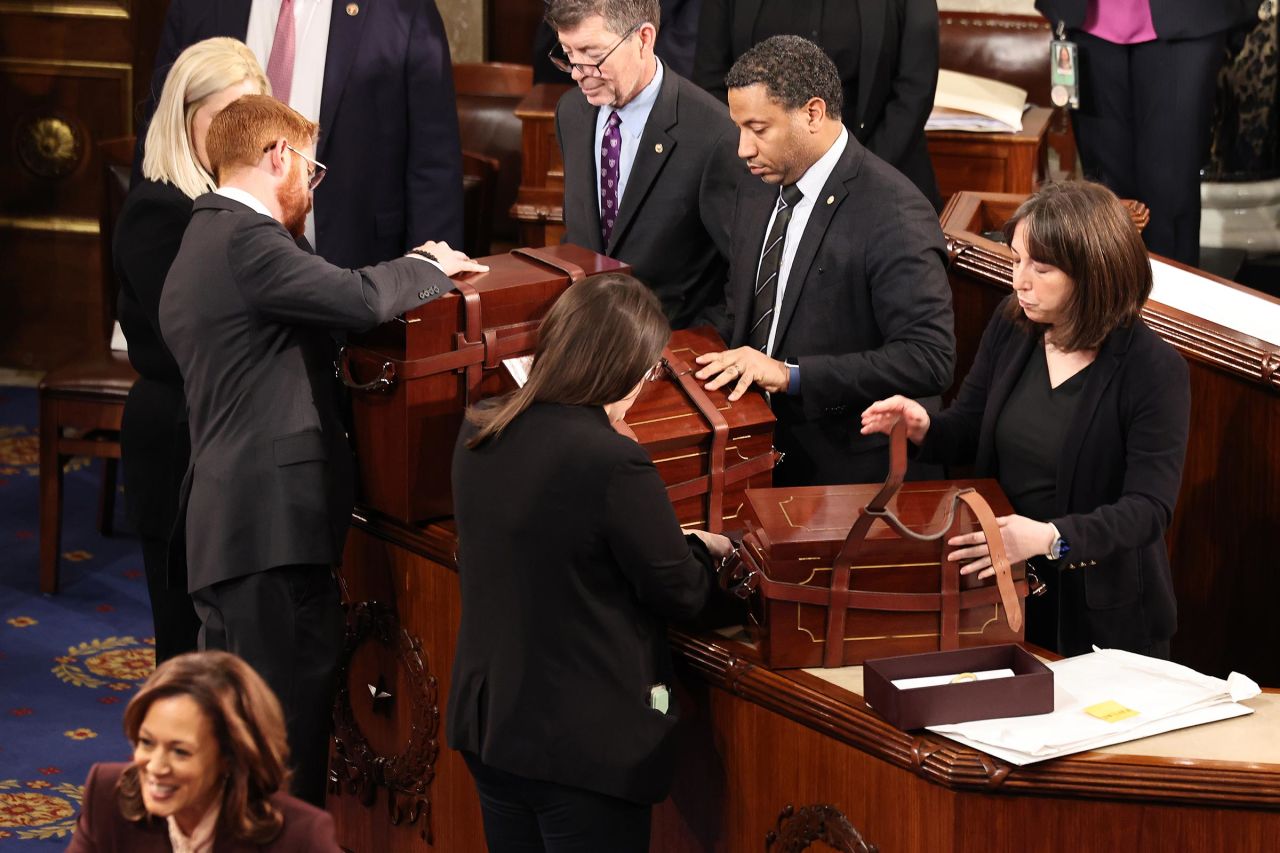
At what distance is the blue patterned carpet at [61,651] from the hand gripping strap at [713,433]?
69.7 inches

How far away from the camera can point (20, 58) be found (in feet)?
23.4

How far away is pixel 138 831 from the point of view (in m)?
2.19

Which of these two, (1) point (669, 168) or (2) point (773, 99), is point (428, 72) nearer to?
(1) point (669, 168)

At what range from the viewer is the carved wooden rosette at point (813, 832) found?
2.76 m

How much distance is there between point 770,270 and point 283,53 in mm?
1657

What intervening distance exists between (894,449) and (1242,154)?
4527mm

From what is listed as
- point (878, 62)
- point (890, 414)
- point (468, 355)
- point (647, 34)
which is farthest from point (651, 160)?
point (878, 62)

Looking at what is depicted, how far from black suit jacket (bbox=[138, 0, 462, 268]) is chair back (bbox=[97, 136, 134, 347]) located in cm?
114

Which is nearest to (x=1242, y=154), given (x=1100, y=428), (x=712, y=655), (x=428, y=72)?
(x=428, y=72)

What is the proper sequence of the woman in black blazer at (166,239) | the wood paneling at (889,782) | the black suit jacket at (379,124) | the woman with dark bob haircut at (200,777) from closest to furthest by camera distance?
the woman with dark bob haircut at (200,777) < the wood paneling at (889,782) < the woman in black blazer at (166,239) < the black suit jacket at (379,124)

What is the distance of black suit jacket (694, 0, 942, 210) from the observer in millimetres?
4777

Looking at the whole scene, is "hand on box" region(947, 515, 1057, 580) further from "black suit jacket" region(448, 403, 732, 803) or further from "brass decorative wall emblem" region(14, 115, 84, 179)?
"brass decorative wall emblem" region(14, 115, 84, 179)

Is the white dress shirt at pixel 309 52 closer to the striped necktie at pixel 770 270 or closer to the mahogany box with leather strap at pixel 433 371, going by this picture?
the mahogany box with leather strap at pixel 433 371

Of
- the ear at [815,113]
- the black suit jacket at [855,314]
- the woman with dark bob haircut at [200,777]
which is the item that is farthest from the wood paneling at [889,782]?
the ear at [815,113]
